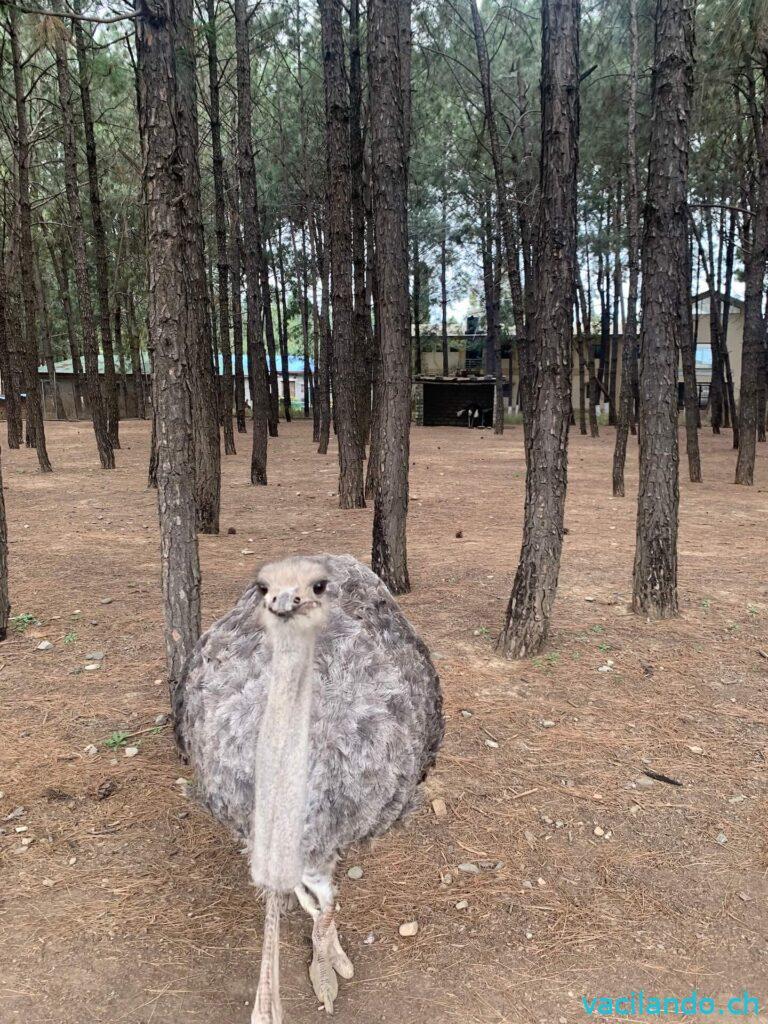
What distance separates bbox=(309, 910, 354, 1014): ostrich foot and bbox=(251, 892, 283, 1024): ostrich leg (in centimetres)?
32

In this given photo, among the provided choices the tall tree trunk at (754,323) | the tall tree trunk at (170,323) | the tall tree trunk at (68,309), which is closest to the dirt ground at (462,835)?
the tall tree trunk at (170,323)

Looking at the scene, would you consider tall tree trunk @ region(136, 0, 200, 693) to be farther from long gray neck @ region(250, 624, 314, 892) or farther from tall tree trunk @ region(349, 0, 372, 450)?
tall tree trunk @ region(349, 0, 372, 450)

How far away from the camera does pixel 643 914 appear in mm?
3027

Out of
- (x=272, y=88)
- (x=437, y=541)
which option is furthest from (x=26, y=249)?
(x=272, y=88)

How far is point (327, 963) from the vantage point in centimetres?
269

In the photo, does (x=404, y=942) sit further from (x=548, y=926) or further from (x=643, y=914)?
(x=643, y=914)

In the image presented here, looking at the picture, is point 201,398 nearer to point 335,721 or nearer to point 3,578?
point 3,578

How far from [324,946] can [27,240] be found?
1528 centimetres

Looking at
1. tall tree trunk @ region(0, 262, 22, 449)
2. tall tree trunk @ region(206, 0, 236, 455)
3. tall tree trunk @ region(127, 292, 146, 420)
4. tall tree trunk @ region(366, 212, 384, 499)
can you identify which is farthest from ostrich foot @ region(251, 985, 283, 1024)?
tall tree trunk @ region(127, 292, 146, 420)

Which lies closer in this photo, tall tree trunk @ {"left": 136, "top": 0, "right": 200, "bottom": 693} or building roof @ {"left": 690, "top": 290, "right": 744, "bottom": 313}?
tall tree trunk @ {"left": 136, "top": 0, "right": 200, "bottom": 693}

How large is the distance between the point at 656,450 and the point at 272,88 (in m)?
23.0

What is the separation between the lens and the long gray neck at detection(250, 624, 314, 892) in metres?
2.07

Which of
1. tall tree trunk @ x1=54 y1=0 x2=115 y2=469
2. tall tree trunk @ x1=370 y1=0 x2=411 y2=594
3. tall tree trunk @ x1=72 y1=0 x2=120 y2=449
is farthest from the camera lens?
tall tree trunk @ x1=72 y1=0 x2=120 y2=449

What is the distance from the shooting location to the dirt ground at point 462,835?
2711 millimetres
